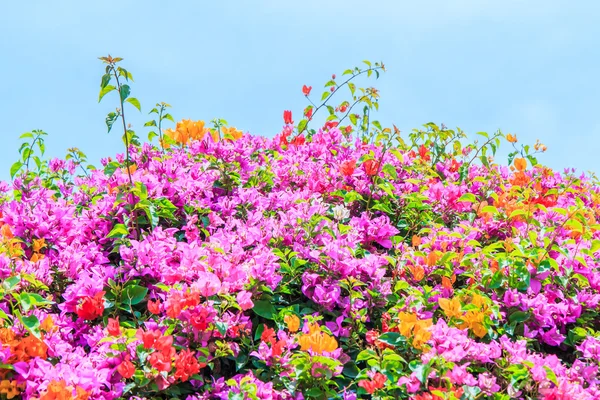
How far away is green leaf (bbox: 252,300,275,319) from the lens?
2.40 m

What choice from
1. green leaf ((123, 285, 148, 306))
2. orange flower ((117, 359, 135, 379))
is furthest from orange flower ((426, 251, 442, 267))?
orange flower ((117, 359, 135, 379))

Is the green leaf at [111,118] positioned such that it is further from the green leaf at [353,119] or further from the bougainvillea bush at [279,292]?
the green leaf at [353,119]

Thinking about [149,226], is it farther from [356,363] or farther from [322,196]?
[356,363]

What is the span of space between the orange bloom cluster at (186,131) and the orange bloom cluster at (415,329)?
2603mm

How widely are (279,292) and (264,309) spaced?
0.19m

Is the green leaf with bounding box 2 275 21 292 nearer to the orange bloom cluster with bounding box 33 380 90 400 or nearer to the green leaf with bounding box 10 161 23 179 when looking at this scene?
the orange bloom cluster with bounding box 33 380 90 400

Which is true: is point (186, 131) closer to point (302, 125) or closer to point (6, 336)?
point (302, 125)

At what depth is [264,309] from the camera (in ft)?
7.93

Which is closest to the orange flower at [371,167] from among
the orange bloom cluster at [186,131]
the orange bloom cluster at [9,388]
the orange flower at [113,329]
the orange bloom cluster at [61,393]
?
the orange bloom cluster at [186,131]

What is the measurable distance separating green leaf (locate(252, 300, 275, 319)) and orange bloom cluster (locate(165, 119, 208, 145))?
2.21 meters

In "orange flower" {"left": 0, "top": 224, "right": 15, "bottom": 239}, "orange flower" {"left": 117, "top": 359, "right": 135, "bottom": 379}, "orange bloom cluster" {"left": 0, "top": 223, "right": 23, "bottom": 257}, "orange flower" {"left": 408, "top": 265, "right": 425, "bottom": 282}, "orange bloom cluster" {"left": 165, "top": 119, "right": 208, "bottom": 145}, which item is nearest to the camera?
"orange flower" {"left": 117, "top": 359, "right": 135, "bottom": 379}

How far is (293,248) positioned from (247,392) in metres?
0.87

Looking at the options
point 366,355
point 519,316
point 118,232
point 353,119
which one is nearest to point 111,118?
point 118,232

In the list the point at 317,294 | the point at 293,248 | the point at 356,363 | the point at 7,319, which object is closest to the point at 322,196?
the point at 293,248
